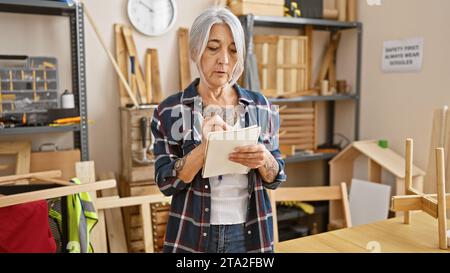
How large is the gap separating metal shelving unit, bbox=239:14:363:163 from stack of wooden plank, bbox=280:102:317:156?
0.32ft

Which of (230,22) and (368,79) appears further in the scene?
(368,79)

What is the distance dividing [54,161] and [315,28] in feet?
5.30

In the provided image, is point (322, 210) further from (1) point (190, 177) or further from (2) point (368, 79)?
(1) point (190, 177)

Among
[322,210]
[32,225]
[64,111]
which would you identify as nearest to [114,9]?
[64,111]

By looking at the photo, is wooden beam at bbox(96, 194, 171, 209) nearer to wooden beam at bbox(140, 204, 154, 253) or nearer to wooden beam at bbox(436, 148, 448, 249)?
wooden beam at bbox(140, 204, 154, 253)

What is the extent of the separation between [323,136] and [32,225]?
1.90 m

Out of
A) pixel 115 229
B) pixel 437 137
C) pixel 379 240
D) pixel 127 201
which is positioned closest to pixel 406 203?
pixel 379 240

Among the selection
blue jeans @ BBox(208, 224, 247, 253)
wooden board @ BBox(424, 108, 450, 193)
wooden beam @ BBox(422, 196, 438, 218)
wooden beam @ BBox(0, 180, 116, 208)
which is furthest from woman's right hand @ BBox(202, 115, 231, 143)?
wooden board @ BBox(424, 108, 450, 193)

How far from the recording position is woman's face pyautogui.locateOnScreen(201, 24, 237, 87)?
863 mm

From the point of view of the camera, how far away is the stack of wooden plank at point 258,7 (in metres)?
2.15

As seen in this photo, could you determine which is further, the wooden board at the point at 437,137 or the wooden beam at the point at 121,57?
the wooden beam at the point at 121,57

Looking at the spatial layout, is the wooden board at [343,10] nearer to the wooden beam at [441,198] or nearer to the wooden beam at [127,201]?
the wooden beam at [127,201]

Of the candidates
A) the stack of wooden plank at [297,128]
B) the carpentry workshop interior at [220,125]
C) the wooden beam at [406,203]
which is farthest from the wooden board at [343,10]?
the wooden beam at [406,203]
